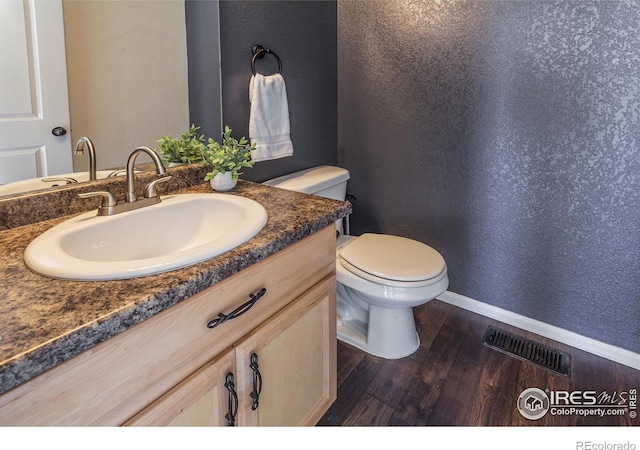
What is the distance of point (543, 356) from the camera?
1797 millimetres

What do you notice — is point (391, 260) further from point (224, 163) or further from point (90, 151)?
point (90, 151)

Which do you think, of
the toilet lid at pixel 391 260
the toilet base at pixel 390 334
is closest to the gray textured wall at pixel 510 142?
the toilet lid at pixel 391 260

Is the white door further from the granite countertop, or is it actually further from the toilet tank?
the toilet tank

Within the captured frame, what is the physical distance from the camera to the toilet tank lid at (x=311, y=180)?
6.02 ft

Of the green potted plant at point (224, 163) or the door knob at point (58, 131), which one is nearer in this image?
the door knob at point (58, 131)

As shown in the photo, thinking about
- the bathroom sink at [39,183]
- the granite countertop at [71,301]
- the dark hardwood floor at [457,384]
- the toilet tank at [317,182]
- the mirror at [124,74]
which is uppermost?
the mirror at [124,74]

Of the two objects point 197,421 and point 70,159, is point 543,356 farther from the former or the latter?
point 70,159

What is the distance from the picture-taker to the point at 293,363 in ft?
3.75

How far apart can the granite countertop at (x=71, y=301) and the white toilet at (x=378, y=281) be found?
75 cm

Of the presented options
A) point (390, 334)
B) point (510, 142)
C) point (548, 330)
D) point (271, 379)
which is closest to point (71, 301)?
point (271, 379)

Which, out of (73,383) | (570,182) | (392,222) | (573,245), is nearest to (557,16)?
(570,182)

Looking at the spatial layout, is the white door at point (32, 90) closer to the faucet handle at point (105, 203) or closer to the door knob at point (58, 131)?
the door knob at point (58, 131)

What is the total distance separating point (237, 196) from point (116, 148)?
37cm

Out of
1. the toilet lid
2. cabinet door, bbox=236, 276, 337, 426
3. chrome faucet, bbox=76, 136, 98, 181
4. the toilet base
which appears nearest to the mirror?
chrome faucet, bbox=76, 136, 98, 181
